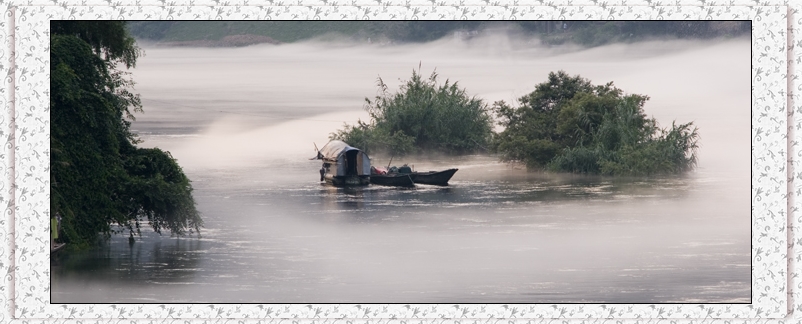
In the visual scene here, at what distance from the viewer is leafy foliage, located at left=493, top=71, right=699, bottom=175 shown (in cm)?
1953

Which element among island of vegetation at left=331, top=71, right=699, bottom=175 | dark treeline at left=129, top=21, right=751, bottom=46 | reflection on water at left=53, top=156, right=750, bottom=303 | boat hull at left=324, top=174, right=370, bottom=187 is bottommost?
reflection on water at left=53, top=156, right=750, bottom=303

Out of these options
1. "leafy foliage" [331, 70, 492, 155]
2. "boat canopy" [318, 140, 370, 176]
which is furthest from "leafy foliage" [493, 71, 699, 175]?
"boat canopy" [318, 140, 370, 176]

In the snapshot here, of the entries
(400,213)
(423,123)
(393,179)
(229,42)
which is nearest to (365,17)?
(229,42)

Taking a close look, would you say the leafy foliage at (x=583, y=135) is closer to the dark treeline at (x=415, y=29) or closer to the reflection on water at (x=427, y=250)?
the reflection on water at (x=427, y=250)

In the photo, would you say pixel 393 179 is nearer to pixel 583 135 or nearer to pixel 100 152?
pixel 583 135

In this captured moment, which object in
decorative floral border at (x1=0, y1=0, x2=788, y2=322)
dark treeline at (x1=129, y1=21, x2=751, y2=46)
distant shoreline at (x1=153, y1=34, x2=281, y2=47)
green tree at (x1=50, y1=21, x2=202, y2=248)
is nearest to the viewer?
decorative floral border at (x1=0, y1=0, x2=788, y2=322)

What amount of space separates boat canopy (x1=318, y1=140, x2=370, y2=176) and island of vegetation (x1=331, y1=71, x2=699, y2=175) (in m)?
0.18

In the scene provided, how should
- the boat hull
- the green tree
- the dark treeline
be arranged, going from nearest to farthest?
the dark treeline < the green tree < the boat hull

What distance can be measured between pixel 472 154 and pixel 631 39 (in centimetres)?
858

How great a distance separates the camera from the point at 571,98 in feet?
68.2

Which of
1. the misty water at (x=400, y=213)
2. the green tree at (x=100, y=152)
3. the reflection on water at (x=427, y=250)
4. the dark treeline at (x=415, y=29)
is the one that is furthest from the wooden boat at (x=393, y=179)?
the dark treeline at (x=415, y=29)

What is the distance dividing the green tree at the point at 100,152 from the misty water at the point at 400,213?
1.09 feet

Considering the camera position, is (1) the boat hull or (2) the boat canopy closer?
(2) the boat canopy

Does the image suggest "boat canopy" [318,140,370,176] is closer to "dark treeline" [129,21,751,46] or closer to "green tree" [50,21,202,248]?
"green tree" [50,21,202,248]
